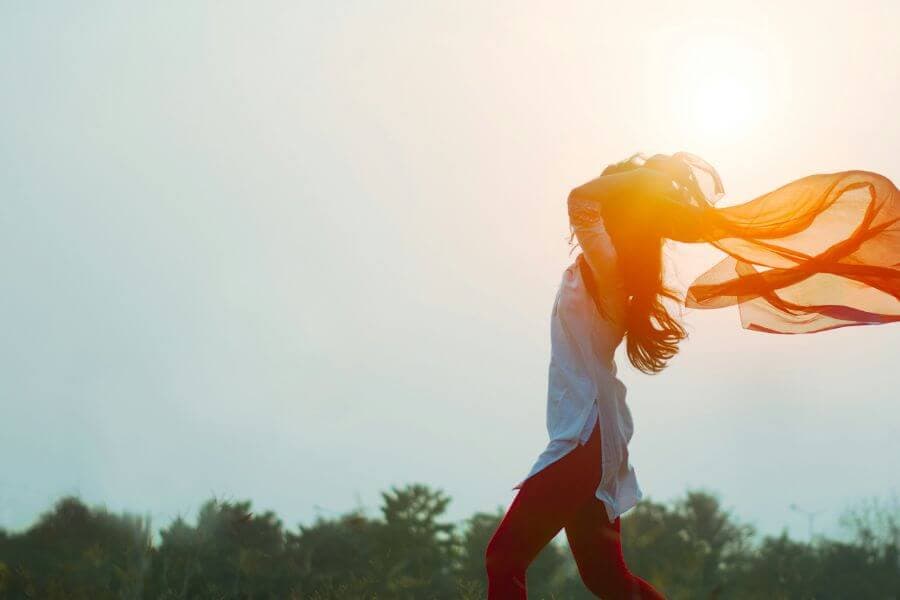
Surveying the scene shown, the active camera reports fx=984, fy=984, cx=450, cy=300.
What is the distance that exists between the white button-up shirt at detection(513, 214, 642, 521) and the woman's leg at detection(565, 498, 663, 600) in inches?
2.6

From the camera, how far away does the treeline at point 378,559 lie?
802cm

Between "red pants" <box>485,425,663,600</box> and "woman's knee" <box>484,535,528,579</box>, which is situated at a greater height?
"red pants" <box>485,425,663,600</box>

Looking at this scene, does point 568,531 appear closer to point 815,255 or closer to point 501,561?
point 501,561

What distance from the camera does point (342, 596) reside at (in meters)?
7.61

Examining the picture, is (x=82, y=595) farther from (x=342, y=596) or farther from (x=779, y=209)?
(x=779, y=209)

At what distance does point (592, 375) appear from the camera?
3.94m

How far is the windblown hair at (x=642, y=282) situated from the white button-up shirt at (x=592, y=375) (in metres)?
0.05

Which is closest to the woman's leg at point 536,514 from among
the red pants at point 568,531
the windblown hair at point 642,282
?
the red pants at point 568,531

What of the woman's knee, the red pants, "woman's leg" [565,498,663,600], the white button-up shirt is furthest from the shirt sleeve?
the woman's knee

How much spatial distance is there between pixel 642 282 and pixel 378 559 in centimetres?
521

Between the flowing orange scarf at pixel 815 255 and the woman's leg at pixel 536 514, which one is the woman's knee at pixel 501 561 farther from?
the flowing orange scarf at pixel 815 255

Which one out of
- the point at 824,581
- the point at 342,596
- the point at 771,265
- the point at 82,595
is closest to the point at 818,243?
the point at 771,265

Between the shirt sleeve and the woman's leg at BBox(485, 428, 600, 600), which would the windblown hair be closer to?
the shirt sleeve

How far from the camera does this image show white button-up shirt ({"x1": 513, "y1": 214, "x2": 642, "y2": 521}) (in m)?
3.88
